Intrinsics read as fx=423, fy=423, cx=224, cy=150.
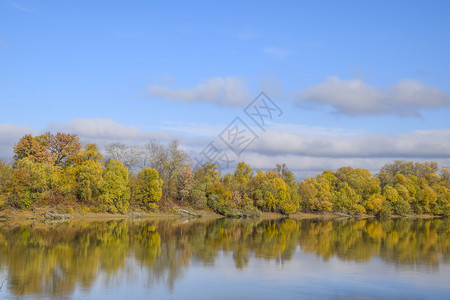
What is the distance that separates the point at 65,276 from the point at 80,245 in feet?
36.1

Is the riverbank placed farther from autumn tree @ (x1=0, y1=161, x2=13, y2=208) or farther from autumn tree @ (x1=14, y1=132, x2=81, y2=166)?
autumn tree @ (x1=14, y1=132, x2=81, y2=166)

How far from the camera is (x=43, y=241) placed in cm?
3158

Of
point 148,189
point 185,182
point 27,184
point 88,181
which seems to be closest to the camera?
point 27,184

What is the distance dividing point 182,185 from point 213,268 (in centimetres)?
5257

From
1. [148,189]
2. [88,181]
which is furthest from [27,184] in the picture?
[148,189]

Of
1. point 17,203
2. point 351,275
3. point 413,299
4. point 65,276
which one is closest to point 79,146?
point 17,203

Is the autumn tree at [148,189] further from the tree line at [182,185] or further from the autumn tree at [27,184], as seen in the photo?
the autumn tree at [27,184]

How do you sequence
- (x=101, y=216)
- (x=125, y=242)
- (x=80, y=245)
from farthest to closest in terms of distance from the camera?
(x=101, y=216), (x=125, y=242), (x=80, y=245)

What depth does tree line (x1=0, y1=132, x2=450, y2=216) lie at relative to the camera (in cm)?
5738

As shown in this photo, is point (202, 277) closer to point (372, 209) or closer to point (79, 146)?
point (79, 146)

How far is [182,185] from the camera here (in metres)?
75.1

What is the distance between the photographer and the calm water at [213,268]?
1762 cm

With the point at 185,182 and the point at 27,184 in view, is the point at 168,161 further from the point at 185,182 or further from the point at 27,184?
the point at 27,184

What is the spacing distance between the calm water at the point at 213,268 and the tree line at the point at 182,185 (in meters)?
22.8
